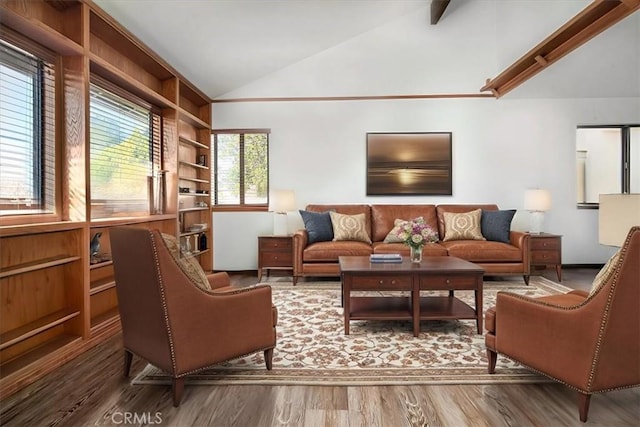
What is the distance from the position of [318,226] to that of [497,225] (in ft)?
7.85

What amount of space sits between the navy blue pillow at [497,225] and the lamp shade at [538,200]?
1.15ft

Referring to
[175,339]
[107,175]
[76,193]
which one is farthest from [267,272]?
[175,339]

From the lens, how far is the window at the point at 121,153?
3.04 m

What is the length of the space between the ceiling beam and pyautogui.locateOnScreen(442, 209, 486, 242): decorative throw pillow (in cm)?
180

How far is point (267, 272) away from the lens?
16.5 ft

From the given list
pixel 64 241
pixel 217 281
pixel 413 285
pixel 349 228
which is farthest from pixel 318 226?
pixel 64 241

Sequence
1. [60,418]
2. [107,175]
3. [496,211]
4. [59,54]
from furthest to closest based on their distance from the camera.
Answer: [496,211]
[107,175]
[59,54]
[60,418]

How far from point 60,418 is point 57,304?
1.10 m

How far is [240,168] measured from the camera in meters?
5.34

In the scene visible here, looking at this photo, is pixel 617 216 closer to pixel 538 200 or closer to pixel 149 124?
pixel 538 200

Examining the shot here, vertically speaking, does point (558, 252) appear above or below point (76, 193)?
below

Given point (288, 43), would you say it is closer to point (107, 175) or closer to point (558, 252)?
point (107, 175)

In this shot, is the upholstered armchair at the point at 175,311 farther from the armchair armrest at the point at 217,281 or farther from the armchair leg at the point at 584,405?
the armchair leg at the point at 584,405

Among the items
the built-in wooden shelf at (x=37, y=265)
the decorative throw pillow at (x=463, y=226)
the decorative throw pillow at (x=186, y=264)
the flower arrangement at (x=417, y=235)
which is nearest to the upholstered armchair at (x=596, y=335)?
the flower arrangement at (x=417, y=235)
